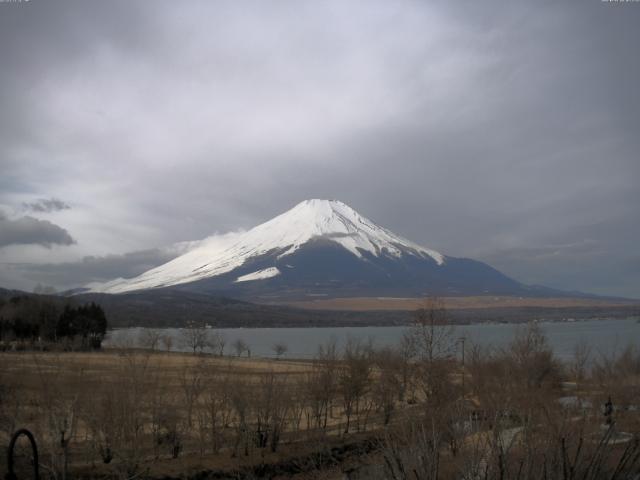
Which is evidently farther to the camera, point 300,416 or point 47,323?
point 47,323

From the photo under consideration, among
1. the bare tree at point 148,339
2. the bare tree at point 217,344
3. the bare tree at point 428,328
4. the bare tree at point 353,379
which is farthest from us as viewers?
the bare tree at point 217,344

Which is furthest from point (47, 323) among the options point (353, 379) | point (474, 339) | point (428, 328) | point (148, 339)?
point (428, 328)

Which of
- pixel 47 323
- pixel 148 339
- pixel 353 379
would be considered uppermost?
pixel 47 323

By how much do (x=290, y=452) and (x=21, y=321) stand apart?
68955 millimetres

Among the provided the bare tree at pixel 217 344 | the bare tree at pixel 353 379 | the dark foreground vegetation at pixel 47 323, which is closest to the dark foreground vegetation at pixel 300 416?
the bare tree at pixel 353 379

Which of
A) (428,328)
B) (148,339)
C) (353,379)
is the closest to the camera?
(428,328)

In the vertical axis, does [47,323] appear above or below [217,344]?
above

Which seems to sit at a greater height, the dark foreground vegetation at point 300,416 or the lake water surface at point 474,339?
the dark foreground vegetation at point 300,416

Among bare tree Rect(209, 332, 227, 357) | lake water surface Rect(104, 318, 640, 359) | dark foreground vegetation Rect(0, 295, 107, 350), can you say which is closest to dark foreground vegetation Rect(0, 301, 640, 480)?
lake water surface Rect(104, 318, 640, 359)

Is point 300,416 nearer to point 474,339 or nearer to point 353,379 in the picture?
point 353,379

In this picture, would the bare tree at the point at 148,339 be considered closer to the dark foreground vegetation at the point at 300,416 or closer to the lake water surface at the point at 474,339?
the lake water surface at the point at 474,339

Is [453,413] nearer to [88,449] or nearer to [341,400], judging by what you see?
[88,449]

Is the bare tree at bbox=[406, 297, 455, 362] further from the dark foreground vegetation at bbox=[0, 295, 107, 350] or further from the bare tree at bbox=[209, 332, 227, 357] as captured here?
the bare tree at bbox=[209, 332, 227, 357]

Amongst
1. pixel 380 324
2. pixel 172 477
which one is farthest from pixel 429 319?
pixel 380 324
